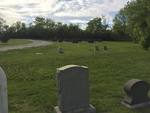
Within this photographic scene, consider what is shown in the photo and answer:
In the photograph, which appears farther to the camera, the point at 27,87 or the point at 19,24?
the point at 19,24

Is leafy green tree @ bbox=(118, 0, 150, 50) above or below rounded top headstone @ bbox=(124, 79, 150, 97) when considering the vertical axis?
above

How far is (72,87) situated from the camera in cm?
890

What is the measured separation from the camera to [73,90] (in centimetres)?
892

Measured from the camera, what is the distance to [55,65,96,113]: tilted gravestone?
880 cm

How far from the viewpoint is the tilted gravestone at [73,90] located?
8797 mm

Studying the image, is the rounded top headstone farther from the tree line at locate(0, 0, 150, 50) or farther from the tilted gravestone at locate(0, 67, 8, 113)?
the tree line at locate(0, 0, 150, 50)

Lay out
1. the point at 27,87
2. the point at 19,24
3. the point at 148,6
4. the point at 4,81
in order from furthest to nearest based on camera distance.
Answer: the point at 19,24
the point at 148,6
the point at 27,87
the point at 4,81

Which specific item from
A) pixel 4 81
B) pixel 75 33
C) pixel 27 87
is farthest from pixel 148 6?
pixel 75 33

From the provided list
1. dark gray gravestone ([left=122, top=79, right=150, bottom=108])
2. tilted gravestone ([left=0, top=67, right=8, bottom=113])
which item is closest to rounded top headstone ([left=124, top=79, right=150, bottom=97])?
dark gray gravestone ([left=122, top=79, right=150, bottom=108])

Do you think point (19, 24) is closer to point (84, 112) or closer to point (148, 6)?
point (148, 6)

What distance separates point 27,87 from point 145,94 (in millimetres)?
4480

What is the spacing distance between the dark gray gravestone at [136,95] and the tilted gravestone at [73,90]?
1118 mm

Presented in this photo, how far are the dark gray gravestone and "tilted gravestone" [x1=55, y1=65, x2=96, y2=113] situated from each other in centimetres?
112

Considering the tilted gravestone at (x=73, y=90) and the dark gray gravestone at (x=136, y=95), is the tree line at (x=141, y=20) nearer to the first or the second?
the dark gray gravestone at (x=136, y=95)
